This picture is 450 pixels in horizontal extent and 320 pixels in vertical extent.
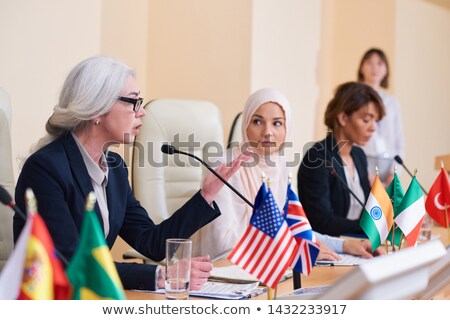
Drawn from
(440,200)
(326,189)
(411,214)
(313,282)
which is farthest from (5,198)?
(326,189)

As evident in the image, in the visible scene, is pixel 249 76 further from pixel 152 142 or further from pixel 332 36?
pixel 332 36

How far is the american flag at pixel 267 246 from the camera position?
1.58 metres

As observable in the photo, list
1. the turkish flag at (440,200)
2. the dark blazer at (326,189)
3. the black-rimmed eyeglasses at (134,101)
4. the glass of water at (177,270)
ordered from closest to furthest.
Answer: the glass of water at (177,270), the black-rimmed eyeglasses at (134,101), the turkish flag at (440,200), the dark blazer at (326,189)

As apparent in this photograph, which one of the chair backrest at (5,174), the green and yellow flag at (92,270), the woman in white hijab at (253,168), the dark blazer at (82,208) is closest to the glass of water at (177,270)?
the dark blazer at (82,208)

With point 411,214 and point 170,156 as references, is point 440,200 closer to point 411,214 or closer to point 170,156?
point 411,214

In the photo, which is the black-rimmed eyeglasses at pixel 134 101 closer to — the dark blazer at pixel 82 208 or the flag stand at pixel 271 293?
the dark blazer at pixel 82 208

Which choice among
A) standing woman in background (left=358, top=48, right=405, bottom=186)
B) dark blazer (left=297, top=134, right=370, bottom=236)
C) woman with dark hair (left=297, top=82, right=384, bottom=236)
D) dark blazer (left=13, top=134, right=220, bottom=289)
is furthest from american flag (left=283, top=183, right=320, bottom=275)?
standing woman in background (left=358, top=48, right=405, bottom=186)

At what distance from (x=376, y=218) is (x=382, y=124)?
3508 millimetres

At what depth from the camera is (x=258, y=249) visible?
1.60m

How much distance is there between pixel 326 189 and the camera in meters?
3.42

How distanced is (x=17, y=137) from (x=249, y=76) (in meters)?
1.58

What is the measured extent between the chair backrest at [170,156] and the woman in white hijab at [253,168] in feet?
0.56

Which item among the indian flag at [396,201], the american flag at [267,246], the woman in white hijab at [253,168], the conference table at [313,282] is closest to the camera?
the american flag at [267,246]
